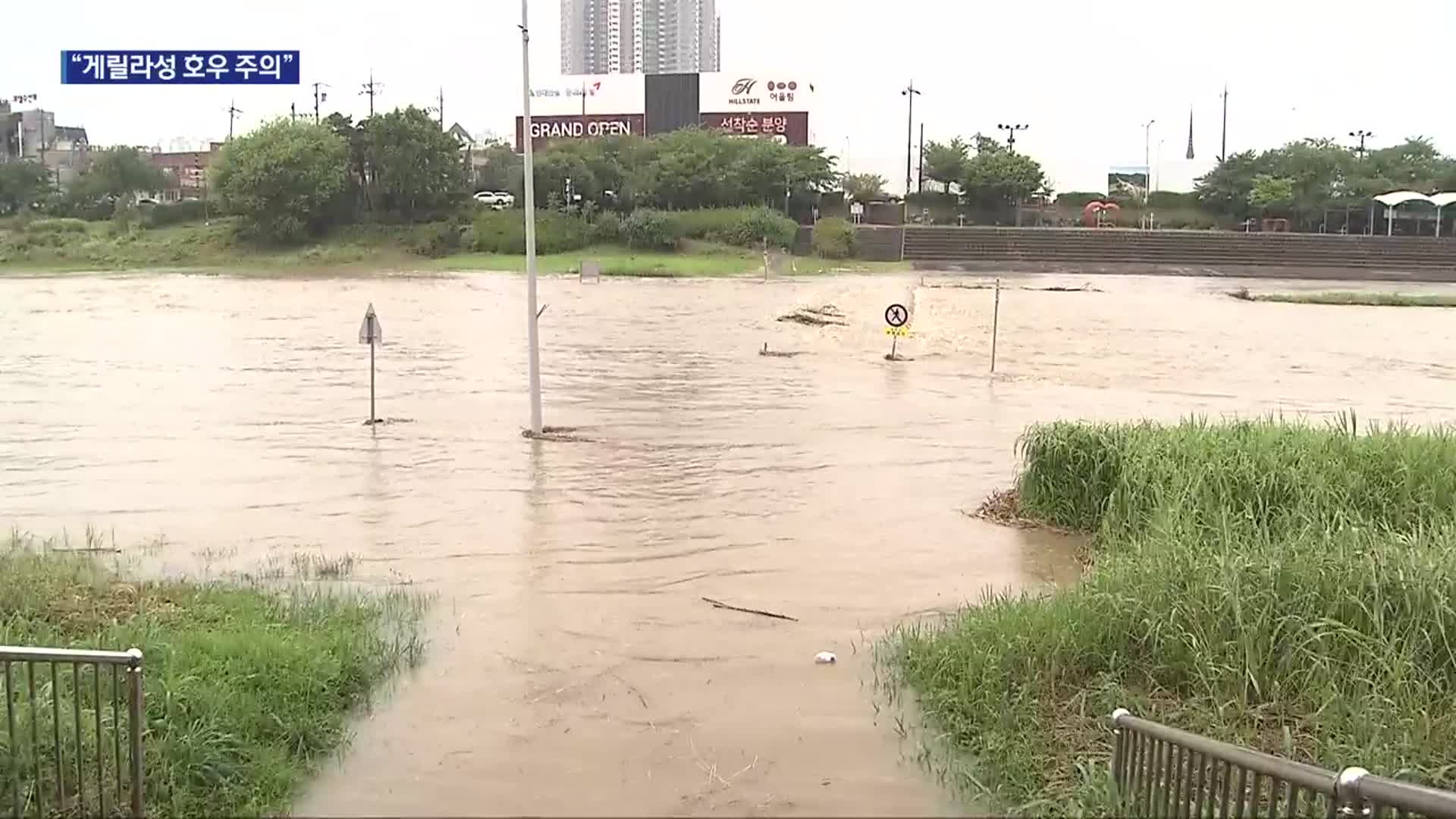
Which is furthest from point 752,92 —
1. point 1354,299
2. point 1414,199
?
point 1354,299

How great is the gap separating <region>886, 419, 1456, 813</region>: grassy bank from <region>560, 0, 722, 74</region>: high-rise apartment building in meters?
27.5

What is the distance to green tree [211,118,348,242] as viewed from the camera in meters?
57.0

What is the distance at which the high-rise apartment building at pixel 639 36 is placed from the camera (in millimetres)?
38250

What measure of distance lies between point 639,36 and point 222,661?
5515 cm

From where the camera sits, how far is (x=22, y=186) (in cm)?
5756

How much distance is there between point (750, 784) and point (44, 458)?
11.6 metres

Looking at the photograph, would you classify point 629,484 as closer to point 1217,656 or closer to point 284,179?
point 1217,656

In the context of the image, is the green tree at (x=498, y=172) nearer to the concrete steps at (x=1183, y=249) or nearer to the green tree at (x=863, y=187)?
the green tree at (x=863, y=187)

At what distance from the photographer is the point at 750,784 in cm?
536

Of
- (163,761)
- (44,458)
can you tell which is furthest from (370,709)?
(44,458)

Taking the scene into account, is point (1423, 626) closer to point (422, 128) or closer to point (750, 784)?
point (750, 784)

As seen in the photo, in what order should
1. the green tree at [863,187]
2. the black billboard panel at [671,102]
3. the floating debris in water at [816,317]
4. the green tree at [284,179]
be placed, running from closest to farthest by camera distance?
the floating debris in water at [816,317]
the green tree at [284,179]
the green tree at [863,187]
the black billboard panel at [671,102]

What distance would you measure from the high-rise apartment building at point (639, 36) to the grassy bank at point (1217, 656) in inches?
1082

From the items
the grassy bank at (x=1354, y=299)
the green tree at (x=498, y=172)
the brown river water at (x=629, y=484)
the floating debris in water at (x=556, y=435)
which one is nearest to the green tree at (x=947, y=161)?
the green tree at (x=498, y=172)
